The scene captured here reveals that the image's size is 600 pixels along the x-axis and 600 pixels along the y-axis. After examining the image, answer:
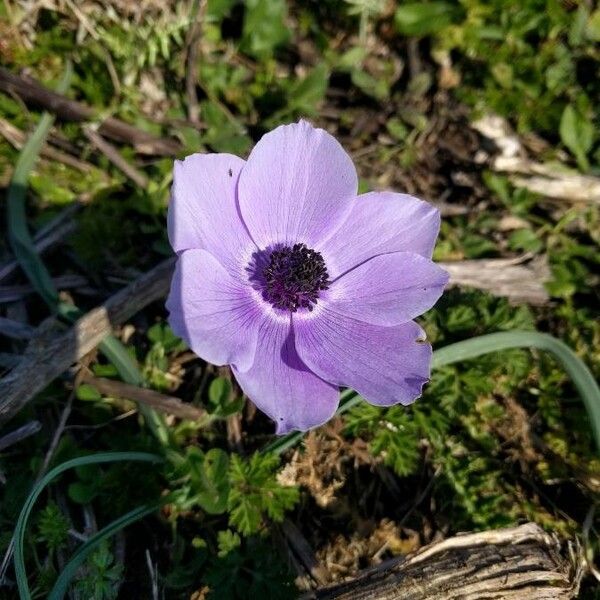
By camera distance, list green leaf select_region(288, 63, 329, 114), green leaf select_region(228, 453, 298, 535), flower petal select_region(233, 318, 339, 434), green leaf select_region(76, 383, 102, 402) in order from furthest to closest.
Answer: green leaf select_region(288, 63, 329, 114)
green leaf select_region(76, 383, 102, 402)
green leaf select_region(228, 453, 298, 535)
flower petal select_region(233, 318, 339, 434)

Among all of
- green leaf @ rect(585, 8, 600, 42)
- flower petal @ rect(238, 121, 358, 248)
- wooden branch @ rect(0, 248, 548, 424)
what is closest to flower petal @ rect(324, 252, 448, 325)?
flower petal @ rect(238, 121, 358, 248)

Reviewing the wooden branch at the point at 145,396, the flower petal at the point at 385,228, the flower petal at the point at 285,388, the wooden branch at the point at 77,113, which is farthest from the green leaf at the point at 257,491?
the wooden branch at the point at 77,113

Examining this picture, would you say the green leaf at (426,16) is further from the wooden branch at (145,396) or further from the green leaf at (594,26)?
the wooden branch at (145,396)

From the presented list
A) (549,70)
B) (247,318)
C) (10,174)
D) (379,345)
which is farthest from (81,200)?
(549,70)

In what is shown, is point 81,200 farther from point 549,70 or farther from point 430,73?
point 549,70

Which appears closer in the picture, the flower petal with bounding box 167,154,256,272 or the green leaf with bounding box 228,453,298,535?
the flower petal with bounding box 167,154,256,272

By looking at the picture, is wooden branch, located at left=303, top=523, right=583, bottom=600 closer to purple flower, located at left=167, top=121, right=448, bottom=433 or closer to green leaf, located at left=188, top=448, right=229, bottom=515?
green leaf, located at left=188, top=448, right=229, bottom=515

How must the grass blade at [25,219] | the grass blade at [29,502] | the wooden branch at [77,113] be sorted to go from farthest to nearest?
the wooden branch at [77,113] → the grass blade at [25,219] → the grass blade at [29,502]
